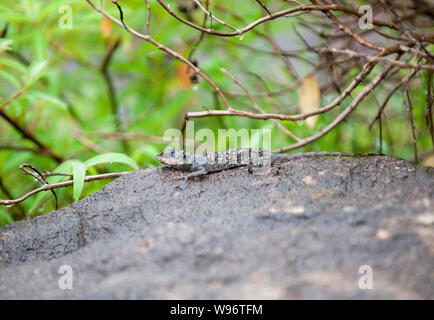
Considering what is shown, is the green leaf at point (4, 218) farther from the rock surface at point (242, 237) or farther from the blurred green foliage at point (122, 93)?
the rock surface at point (242, 237)

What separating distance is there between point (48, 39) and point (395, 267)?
4962 mm

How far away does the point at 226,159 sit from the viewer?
3840mm

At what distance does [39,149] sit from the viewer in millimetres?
5223

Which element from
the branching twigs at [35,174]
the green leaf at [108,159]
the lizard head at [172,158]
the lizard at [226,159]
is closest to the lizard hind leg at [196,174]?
the lizard at [226,159]

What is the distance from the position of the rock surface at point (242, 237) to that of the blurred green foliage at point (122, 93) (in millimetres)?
1303

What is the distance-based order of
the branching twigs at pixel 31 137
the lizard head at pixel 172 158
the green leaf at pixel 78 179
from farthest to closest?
the branching twigs at pixel 31 137
the lizard head at pixel 172 158
the green leaf at pixel 78 179

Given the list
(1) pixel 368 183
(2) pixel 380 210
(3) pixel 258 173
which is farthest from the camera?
(3) pixel 258 173

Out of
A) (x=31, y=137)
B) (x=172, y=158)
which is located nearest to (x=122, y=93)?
(x=31, y=137)

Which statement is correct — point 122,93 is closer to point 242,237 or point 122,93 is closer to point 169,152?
point 169,152

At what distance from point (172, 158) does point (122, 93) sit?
3250 millimetres

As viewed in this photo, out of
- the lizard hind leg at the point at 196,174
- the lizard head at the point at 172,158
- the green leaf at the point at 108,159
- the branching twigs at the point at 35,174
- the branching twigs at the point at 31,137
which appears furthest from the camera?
the branching twigs at the point at 31,137

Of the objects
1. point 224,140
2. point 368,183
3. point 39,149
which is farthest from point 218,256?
point 39,149

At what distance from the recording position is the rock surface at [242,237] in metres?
2.09

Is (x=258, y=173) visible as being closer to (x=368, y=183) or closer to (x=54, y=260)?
(x=368, y=183)
